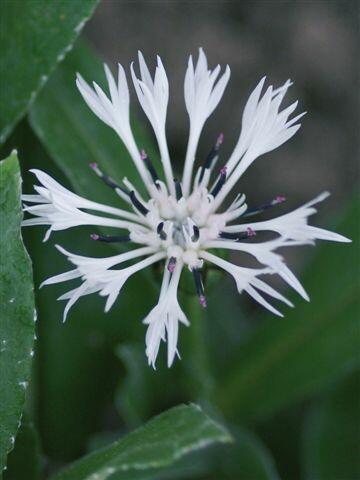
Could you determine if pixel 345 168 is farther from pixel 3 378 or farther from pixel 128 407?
pixel 3 378

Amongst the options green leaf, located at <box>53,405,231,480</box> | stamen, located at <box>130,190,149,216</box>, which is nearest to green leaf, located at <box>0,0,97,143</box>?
stamen, located at <box>130,190,149,216</box>

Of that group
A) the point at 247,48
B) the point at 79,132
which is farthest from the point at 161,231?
the point at 247,48

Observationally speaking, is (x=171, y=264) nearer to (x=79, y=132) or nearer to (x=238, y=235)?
(x=238, y=235)

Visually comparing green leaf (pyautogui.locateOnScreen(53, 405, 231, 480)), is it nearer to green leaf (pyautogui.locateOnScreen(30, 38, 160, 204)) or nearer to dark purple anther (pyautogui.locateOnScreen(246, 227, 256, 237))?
dark purple anther (pyautogui.locateOnScreen(246, 227, 256, 237))

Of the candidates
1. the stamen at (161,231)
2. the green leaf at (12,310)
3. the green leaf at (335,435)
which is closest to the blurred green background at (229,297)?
the green leaf at (335,435)

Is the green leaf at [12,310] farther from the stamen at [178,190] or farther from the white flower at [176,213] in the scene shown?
the stamen at [178,190]
